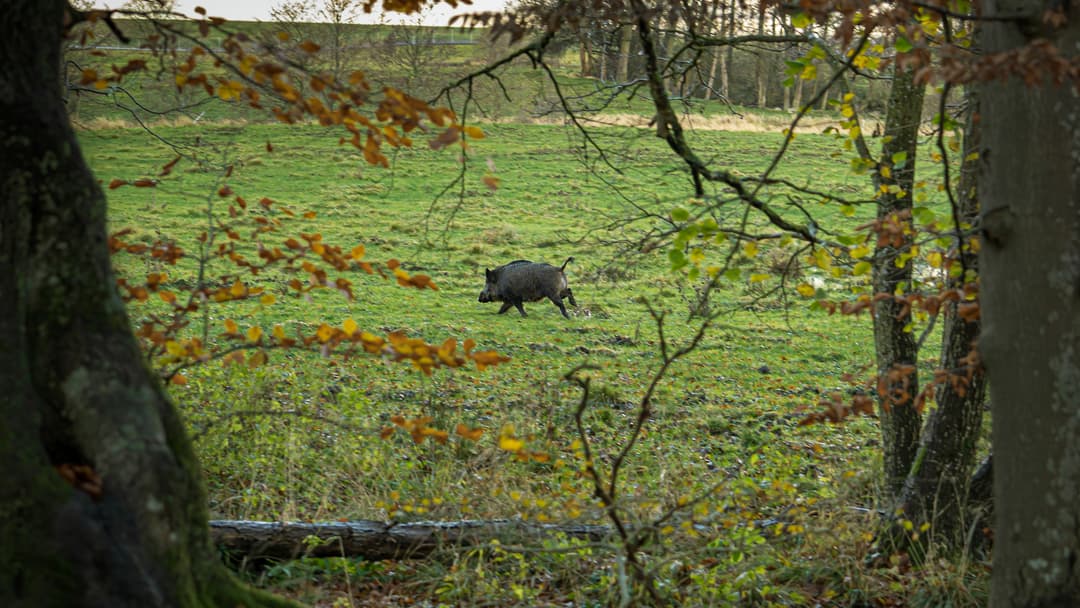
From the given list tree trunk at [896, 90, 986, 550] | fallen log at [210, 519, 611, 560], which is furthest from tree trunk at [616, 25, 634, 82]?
fallen log at [210, 519, 611, 560]

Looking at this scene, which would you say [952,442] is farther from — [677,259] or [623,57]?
[623,57]

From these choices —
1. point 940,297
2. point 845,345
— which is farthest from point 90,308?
point 845,345

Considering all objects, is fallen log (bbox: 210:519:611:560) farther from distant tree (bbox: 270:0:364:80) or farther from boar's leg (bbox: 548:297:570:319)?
boar's leg (bbox: 548:297:570:319)

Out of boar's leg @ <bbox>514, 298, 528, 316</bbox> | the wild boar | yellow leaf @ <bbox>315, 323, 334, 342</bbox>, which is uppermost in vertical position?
yellow leaf @ <bbox>315, 323, 334, 342</bbox>

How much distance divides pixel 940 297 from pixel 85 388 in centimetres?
428

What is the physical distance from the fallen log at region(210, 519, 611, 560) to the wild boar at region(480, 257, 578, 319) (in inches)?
603

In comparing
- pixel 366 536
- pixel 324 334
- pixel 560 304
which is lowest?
pixel 560 304

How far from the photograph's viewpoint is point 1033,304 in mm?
3822

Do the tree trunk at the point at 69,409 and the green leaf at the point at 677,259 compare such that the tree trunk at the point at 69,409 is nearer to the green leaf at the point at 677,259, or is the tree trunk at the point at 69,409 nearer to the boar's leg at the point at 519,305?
the green leaf at the point at 677,259

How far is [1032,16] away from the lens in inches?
144

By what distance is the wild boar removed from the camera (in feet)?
71.1

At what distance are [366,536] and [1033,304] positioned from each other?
13.9 ft

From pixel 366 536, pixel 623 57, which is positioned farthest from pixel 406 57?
pixel 366 536

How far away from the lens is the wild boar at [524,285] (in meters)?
21.7
